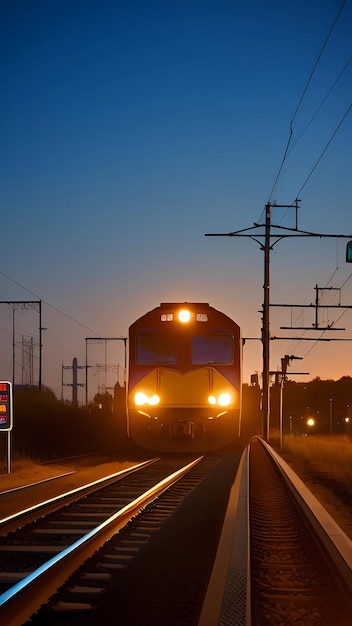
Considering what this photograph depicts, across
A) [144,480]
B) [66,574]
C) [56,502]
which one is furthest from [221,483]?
[66,574]

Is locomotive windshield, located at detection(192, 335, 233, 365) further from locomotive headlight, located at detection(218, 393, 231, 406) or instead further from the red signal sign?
the red signal sign

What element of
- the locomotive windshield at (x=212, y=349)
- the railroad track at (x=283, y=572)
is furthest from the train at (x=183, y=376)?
the railroad track at (x=283, y=572)

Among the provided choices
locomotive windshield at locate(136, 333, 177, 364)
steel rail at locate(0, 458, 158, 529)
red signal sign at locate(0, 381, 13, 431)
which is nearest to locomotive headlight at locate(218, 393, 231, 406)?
locomotive windshield at locate(136, 333, 177, 364)

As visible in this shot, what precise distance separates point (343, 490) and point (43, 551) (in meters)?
9.27

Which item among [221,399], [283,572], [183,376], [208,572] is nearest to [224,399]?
[221,399]

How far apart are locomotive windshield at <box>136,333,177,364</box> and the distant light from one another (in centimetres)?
64

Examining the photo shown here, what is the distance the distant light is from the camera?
24.5 meters

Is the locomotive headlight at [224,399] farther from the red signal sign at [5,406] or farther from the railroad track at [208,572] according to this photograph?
the railroad track at [208,572]

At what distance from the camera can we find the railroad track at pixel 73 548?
19.8 ft

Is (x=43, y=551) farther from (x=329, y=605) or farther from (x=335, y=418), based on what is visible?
(x=335, y=418)

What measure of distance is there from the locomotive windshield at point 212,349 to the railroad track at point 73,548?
8609 mm

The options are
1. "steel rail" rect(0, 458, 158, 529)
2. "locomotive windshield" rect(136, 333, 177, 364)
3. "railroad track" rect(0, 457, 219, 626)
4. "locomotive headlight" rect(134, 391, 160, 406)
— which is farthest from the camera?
"locomotive windshield" rect(136, 333, 177, 364)

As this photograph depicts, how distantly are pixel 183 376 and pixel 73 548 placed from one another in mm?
15897

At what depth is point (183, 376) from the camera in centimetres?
2405
